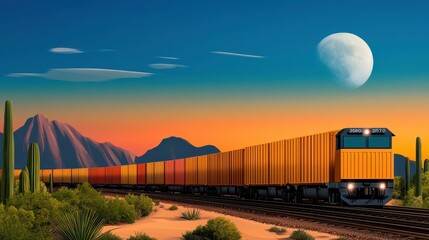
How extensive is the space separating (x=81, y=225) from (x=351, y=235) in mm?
8712

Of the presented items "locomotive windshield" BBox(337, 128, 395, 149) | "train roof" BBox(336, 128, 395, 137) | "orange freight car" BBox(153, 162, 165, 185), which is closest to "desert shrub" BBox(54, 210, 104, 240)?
"locomotive windshield" BBox(337, 128, 395, 149)

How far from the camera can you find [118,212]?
85.9ft

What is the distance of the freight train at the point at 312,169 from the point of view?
35.0 metres

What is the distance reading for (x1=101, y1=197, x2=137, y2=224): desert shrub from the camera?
2539cm

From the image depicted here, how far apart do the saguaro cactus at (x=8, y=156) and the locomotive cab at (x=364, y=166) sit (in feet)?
58.9

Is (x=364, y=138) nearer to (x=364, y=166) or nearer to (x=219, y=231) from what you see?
(x=364, y=166)

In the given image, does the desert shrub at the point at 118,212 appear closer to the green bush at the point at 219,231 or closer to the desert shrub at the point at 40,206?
the desert shrub at the point at 40,206

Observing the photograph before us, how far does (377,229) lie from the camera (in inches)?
883

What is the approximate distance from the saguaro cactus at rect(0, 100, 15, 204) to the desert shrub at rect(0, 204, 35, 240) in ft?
8.02

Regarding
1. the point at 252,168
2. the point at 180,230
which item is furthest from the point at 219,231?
the point at 252,168

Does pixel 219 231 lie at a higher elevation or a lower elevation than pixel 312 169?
lower

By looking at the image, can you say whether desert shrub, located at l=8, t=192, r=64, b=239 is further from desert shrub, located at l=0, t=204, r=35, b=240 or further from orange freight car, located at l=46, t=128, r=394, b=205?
orange freight car, located at l=46, t=128, r=394, b=205

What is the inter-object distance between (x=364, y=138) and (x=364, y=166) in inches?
61.2

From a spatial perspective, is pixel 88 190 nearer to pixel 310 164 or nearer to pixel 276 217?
pixel 276 217
